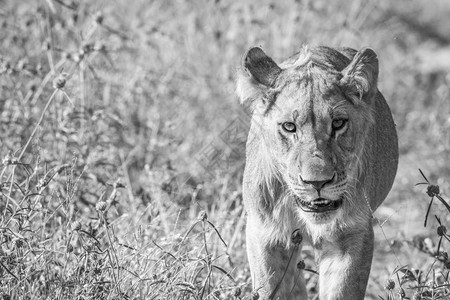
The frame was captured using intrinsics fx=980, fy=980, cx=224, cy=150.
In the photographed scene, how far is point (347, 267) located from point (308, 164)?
0.60 metres

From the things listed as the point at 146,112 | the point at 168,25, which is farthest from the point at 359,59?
the point at 168,25

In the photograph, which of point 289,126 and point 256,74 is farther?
point 256,74

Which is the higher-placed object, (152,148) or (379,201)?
(379,201)

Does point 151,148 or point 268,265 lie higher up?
point 268,265

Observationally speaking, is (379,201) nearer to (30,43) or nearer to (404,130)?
(30,43)

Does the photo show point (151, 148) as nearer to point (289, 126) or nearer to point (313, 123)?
point (289, 126)

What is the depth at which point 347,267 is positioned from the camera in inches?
181

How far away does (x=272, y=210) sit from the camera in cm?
477

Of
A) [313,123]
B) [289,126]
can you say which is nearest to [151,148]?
[289,126]

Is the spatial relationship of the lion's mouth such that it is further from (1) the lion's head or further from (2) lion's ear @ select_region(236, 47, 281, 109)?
(2) lion's ear @ select_region(236, 47, 281, 109)

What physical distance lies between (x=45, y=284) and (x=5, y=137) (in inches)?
69.3

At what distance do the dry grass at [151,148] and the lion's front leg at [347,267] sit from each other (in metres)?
0.18

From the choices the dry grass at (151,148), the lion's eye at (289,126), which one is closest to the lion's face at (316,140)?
the lion's eye at (289,126)

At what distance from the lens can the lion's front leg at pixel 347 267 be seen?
458 centimetres
